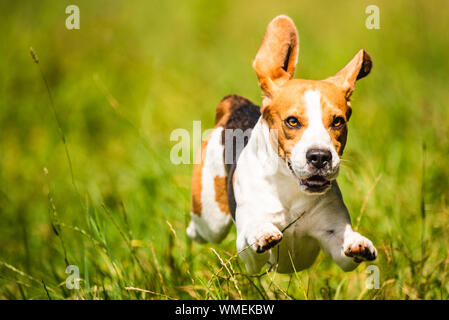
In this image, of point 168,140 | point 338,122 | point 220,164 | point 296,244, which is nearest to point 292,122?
point 338,122

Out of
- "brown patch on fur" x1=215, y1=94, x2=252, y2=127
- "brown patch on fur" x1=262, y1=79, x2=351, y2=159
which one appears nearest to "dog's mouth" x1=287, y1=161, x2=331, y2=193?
"brown patch on fur" x1=262, y1=79, x2=351, y2=159

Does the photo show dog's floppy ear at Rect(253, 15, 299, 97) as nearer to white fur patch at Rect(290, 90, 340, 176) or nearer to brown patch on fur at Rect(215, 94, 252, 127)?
white fur patch at Rect(290, 90, 340, 176)

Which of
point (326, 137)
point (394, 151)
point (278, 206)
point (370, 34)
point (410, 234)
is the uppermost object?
point (370, 34)

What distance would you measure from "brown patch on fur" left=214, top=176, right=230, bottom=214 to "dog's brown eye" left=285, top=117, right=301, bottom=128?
3.25 ft

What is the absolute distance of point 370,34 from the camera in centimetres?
845

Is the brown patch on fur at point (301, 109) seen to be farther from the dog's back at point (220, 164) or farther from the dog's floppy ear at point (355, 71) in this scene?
the dog's back at point (220, 164)

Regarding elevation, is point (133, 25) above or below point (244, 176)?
above

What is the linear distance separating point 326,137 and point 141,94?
672 centimetres

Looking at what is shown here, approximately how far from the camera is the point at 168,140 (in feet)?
24.9

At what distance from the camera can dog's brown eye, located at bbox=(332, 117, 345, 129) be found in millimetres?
2476

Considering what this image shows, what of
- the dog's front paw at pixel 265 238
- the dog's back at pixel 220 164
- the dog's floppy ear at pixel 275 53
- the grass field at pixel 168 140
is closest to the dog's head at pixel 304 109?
the dog's floppy ear at pixel 275 53

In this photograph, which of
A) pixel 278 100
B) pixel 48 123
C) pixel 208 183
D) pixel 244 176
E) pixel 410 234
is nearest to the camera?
pixel 278 100

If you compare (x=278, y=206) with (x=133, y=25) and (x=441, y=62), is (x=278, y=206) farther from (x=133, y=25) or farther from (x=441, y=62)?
(x=133, y=25)
